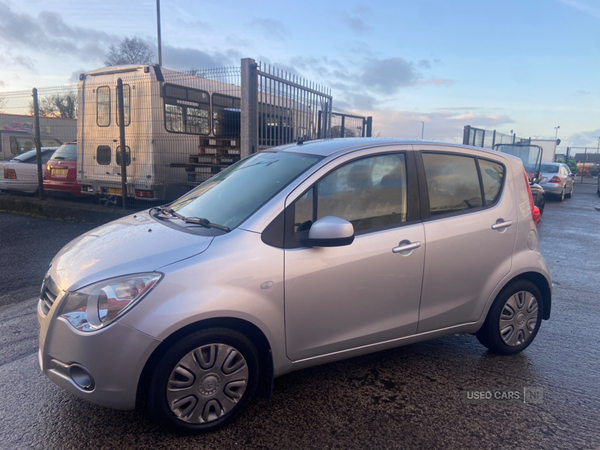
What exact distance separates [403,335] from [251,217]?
144cm

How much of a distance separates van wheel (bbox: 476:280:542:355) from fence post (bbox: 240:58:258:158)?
569 centimetres

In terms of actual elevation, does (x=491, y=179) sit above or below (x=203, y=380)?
above

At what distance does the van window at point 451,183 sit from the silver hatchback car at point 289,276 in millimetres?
12

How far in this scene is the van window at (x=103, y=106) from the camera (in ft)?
34.6

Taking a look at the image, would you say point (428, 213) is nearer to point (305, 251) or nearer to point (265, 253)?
point (305, 251)

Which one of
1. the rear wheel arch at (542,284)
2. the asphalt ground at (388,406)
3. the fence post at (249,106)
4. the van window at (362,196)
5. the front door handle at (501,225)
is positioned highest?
the fence post at (249,106)

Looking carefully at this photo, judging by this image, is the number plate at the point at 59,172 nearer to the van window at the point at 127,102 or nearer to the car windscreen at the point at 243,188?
the van window at the point at 127,102

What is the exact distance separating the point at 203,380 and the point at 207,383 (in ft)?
0.11

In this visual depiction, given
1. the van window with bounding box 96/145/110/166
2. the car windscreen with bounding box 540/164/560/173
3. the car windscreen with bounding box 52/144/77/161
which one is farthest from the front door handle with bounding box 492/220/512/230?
the car windscreen with bounding box 540/164/560/173

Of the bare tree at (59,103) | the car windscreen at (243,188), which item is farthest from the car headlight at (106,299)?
the bare tree at (59,103)

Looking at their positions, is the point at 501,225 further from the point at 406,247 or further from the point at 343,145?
the point at 343,145

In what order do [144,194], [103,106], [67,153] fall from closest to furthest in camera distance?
[144,194]
[103,106]
[67,153]

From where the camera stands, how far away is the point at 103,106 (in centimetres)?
1063

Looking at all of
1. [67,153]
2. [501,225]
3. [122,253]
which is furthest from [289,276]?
[67,153]
